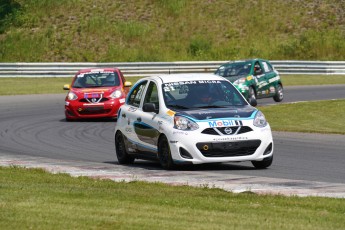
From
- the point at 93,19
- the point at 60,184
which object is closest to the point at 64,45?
the point at 93,19

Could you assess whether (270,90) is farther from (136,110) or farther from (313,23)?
(313,23)

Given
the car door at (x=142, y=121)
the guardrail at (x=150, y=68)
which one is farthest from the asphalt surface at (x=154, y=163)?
the guardrail at (x=150, y=68)

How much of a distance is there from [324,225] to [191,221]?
1163 millimetres

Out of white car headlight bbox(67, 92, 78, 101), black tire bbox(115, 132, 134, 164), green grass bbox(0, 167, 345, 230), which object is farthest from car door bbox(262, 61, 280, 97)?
green grass bbox(0, 167, 345, 230)

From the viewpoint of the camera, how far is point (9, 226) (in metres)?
8.52

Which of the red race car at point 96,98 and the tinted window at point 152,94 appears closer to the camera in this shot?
the tinted window at point 152,94

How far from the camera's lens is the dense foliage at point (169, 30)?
5425 cm

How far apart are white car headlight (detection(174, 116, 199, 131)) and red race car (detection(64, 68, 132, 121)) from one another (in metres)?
11.9

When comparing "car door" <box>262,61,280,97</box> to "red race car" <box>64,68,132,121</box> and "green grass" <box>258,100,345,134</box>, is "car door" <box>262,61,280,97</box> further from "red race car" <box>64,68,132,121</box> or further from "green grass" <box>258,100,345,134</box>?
"red race car" <box>64,68,132,121</box>

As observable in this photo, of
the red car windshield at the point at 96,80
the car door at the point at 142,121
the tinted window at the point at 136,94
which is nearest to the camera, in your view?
the car door at the point at 142,121

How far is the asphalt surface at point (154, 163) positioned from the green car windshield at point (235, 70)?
5.63 metres

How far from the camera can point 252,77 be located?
31.2 meters

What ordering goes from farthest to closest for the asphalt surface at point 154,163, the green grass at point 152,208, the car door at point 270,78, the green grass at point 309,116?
the car door at point 270,78
the green grass at point 309,116
the asphalt surface at point 154,163
the green grass at point 152,208

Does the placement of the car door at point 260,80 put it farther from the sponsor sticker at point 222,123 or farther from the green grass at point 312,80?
the sponsor sticker at point 222,123
